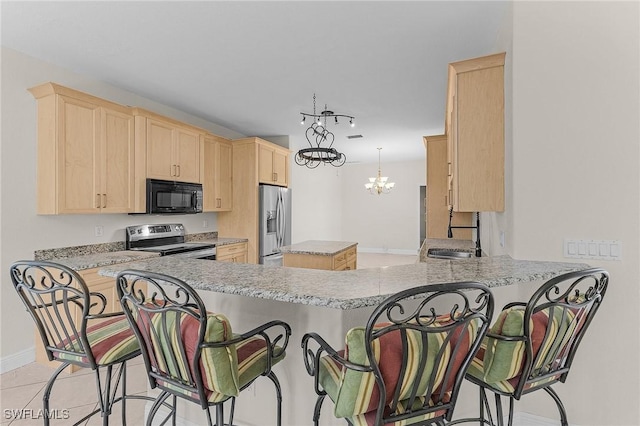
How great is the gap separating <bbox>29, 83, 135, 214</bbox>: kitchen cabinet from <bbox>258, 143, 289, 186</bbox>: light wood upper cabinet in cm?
210

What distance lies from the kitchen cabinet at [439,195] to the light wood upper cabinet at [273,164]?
7.97 feet

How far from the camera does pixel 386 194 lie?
978 cm

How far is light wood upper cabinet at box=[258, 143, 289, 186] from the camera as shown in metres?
5.34

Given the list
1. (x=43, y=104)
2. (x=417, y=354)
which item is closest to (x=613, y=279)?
(x=417, y=354)

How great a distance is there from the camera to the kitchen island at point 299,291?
4.42ft

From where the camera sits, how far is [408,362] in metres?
1.01

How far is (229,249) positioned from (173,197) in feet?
3.87

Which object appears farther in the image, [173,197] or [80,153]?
[173,197]

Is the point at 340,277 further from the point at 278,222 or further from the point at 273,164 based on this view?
the point at 273,164

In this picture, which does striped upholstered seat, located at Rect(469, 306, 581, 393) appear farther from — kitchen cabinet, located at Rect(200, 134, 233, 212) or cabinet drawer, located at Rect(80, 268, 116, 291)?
kitchen cabinet, located at Rect(200, 134, 233, 212)

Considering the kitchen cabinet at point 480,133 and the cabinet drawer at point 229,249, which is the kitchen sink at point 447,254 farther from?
the cabinet drawer at point 229,249

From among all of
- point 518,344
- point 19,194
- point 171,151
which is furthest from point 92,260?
point 518,344

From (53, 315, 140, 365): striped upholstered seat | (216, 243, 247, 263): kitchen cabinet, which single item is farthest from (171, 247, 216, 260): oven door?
(53, 315, 140, 365): striped upholstered seat

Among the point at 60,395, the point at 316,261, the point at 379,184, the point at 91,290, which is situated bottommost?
the point at 60,395
